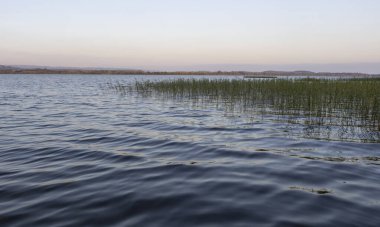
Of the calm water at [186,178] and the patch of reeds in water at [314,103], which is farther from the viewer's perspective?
the patch of reeds in water at [314,103]

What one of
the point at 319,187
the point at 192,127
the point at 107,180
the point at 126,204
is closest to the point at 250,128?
the point at 192,127

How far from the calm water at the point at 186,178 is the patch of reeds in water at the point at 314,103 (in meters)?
1.94

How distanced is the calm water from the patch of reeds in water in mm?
1941

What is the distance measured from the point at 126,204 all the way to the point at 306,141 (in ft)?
19.3

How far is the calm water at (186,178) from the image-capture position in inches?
156

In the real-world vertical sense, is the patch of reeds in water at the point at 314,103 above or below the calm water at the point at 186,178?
above

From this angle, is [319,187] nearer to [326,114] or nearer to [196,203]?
[196,203]

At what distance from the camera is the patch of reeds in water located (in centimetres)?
1048

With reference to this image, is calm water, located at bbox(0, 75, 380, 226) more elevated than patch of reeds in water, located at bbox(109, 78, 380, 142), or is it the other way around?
patch of reeds in water, located at bbox(109, 78, 380, 142)

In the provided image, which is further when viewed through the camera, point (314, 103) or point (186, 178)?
point (314, 103)

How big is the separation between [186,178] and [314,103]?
445 inches

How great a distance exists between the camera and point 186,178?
5543 millimetres

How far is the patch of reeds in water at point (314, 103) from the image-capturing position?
34.4 feet

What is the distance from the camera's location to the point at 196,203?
4387mm
